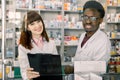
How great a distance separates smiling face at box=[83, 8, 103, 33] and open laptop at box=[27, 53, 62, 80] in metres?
0.33

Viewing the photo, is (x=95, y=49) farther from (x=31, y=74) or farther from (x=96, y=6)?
(x=31, y=74)

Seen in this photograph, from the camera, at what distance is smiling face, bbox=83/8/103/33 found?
86.4 inches

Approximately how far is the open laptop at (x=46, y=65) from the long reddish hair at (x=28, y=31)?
0.28 feet

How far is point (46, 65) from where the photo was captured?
83.4 inches

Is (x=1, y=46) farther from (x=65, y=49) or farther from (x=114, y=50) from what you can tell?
(x=114, y=50)

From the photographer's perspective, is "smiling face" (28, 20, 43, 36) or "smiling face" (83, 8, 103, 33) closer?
"smiling face" (28, 20, 43, 36)

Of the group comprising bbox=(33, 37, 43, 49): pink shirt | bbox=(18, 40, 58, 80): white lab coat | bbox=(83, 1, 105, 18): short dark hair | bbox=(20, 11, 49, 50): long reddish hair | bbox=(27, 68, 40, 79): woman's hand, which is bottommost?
bbox=(27, 68, 40, 79): woman's hand

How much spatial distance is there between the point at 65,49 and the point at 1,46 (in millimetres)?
516

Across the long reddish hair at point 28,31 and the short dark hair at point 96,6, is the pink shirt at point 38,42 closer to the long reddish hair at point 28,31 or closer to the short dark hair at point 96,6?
the long reddish hair at point 28,31

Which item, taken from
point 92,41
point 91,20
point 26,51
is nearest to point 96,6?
point 91,20

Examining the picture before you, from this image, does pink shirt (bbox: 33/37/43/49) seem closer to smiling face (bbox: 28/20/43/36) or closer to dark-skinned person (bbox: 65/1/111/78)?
smiling face (bbox: 28/20/43/36)

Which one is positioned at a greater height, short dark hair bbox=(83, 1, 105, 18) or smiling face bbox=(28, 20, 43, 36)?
short dark hair bbox=(83, 1, 105, 18)

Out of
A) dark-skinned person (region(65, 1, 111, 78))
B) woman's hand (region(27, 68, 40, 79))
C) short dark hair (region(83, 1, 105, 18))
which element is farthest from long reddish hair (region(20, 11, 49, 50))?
short dark hair (region(83, 1, 105, 18))

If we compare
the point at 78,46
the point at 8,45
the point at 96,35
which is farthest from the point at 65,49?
the point at 8,45
